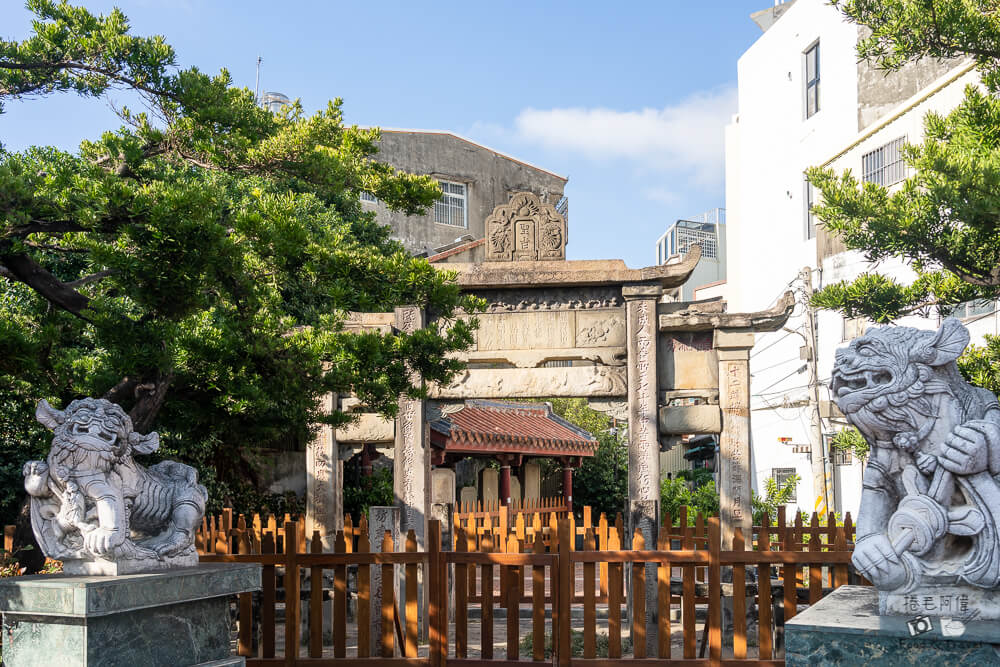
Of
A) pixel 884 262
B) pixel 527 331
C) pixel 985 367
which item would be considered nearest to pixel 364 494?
pixel 527 331

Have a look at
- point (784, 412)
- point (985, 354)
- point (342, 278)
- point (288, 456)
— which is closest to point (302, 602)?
point (342, 278)

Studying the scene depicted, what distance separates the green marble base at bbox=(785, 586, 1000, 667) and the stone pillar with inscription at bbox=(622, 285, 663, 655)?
553 centimetres

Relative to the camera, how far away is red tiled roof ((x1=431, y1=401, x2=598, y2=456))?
53.5 ft

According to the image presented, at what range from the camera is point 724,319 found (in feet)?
30.7

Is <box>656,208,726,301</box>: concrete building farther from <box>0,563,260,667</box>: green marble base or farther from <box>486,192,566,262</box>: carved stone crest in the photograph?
<box>0,563,260,667</box>: green marble base

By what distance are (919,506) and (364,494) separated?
12.1 meters

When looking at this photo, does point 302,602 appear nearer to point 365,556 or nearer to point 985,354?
point 365,556

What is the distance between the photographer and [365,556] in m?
6.50

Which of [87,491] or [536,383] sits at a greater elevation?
[536,383]

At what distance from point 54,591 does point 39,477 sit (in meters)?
0.61

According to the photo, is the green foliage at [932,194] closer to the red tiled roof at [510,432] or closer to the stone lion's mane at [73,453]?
the stone lion's mane at [73,453]

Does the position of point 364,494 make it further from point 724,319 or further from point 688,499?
point 724,319

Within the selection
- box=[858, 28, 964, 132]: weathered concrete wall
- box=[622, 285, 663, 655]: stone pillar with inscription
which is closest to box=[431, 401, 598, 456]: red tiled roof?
box=[622, 285, 663, 655]: stone pillar with inscription

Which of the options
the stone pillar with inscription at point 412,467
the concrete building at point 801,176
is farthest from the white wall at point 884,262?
the stone pillar with inscription at point 412,467
